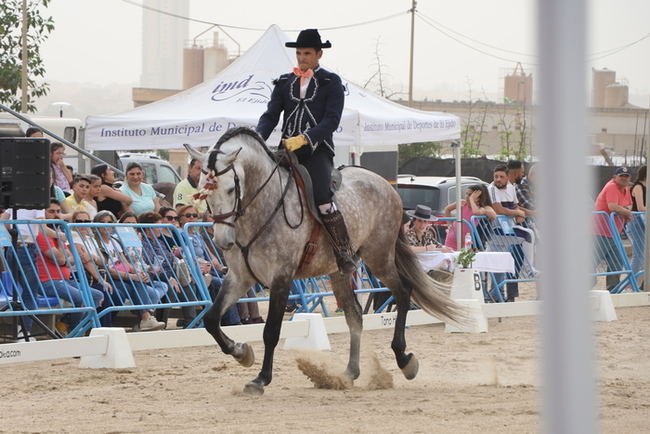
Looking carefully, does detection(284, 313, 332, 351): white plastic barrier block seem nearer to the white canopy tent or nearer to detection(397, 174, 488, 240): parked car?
the white canopy tent

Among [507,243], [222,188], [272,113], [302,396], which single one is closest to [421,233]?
[507,243]

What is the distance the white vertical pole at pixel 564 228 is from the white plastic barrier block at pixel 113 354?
793 cm

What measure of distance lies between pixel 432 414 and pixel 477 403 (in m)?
0.58

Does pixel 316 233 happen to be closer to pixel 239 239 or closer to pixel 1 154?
pixel 239 239

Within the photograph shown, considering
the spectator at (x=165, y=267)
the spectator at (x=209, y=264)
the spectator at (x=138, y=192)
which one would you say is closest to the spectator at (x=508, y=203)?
the spectator at (x=209, y=264)

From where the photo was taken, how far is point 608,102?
1.79 metres

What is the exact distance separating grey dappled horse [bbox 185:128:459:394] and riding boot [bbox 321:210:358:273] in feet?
0.27

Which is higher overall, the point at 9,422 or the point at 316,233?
the point at 316,233

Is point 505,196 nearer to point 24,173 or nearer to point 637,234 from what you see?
point 637,234

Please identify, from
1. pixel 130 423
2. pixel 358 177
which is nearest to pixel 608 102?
pixel 130 423

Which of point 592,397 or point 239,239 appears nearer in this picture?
point 592,397

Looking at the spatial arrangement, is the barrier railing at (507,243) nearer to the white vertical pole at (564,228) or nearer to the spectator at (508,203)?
the spectator at (508,203)

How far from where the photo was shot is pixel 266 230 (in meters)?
7.93

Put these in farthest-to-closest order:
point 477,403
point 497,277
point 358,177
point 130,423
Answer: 1. point 497,277
2. point 358,177
3. point 477,403
4. point 130,423
